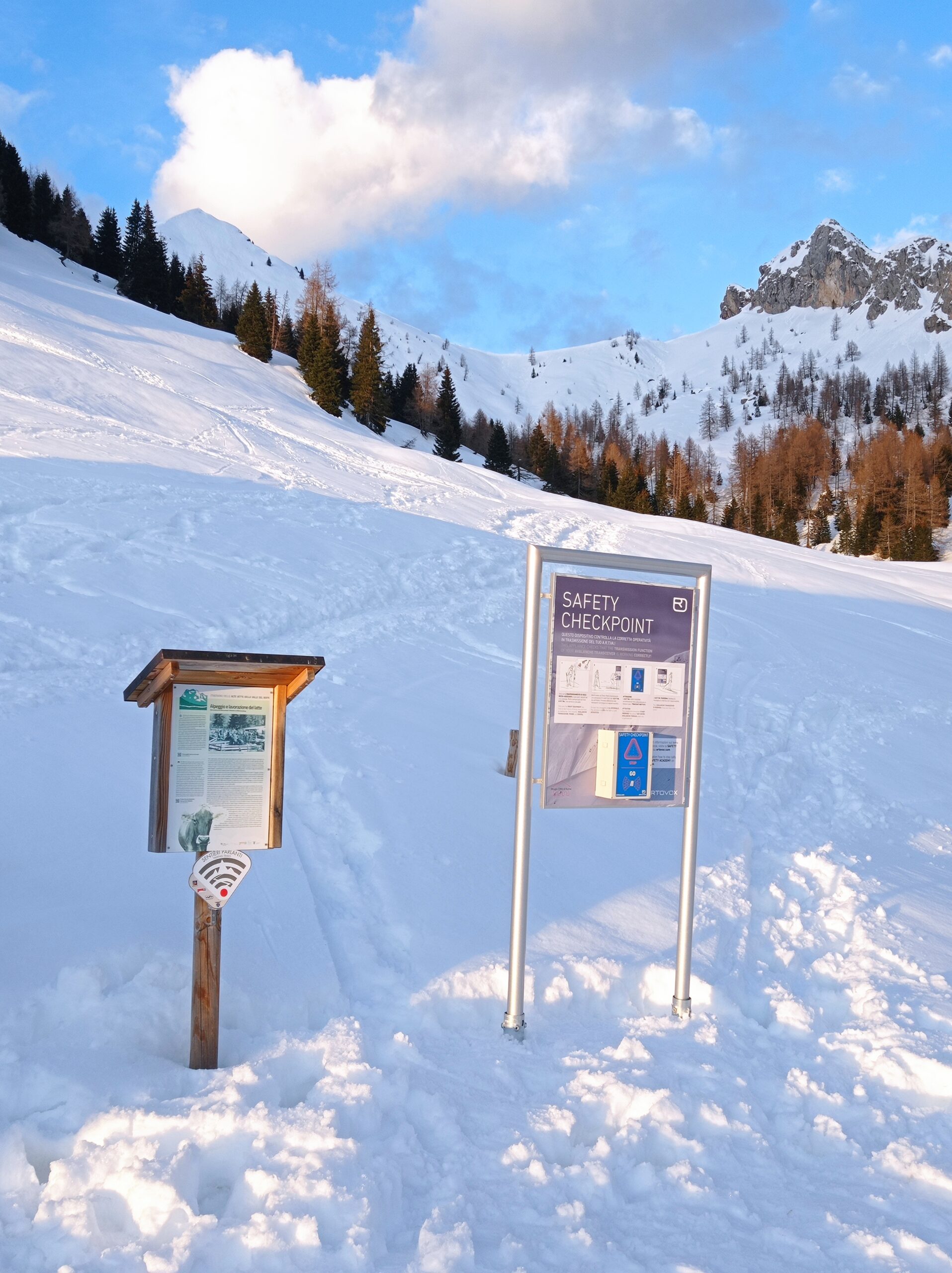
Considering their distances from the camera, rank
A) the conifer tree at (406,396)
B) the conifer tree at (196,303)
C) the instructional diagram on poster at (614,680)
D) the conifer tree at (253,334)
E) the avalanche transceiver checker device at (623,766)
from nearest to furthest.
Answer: the instructional diagram on poster at (614,680), the avalanche transceiver checker device at (623,766), the conifer tree at (253,334), the conifer tree at (196,303), the conifer tree at (406,396)

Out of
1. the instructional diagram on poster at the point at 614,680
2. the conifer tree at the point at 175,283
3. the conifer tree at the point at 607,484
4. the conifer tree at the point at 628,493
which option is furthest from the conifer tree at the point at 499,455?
the instructional diagram on poster at the point at 614,680

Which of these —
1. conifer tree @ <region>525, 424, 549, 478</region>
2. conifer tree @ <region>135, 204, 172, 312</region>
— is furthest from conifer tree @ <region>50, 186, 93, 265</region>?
conifer tree @ <region>525, 424, 549, 478</region>

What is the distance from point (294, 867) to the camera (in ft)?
18.9

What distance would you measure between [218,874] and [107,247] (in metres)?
70.5

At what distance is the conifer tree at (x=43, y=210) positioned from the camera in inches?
2400

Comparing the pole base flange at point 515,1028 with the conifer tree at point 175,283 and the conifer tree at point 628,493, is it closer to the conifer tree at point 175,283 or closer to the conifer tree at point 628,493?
the conifer tree at point 175,283

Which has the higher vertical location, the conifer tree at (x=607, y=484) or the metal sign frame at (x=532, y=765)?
the conifer tree at (x=607, y=484)

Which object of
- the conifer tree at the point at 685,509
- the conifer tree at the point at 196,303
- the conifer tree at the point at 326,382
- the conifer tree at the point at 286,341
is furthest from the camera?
the conifer tree at the point at 685,509

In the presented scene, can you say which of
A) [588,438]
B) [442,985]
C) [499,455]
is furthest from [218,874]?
[588,438]

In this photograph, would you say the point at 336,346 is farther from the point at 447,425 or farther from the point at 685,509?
the point at 685,509

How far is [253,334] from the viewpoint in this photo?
4841cm

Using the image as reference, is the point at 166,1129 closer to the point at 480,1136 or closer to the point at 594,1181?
the point at 480,1136

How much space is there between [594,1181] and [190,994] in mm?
2039

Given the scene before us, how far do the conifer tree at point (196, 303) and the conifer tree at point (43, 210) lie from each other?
10.4 metres
